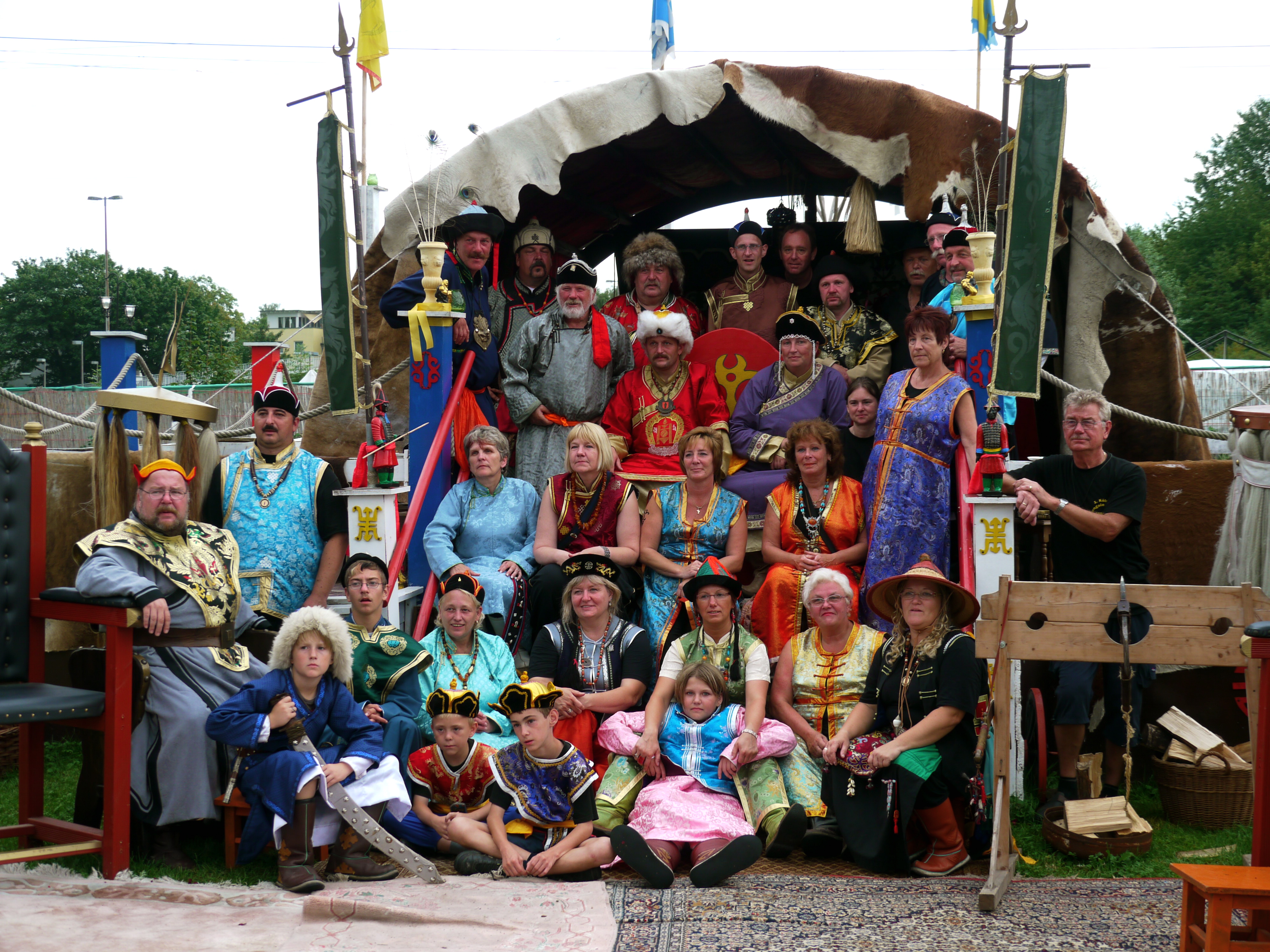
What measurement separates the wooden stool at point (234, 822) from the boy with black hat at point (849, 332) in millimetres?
3787

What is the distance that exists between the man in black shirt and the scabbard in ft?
7.82

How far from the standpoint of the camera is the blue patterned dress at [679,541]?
5152 mm

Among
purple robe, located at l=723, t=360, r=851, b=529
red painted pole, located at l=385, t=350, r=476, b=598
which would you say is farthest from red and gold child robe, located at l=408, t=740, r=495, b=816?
purple robe, located at l=723, t=360, r=851, b=529

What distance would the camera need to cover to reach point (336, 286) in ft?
18.2

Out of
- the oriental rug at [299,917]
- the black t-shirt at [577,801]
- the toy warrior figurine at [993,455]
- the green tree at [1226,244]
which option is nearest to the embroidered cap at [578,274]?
the toy warrior figurine at [993,455]

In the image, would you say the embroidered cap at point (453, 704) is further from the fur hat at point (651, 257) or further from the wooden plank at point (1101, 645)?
the fur hat at point (651, 257)

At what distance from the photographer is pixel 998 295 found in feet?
15.8

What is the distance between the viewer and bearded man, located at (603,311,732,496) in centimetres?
613

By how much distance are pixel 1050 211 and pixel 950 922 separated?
286 centimetres

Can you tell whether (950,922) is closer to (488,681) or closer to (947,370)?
(488,681)

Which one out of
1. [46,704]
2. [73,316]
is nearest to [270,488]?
[46,704]

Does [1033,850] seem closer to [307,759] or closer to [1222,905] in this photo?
[1222,905]

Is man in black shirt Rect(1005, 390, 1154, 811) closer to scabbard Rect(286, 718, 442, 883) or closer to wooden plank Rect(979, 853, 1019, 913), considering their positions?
wooden plank Rect(979, 853, 1019, 913)

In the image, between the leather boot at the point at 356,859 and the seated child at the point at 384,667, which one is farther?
the seated child at the point at 384,667
